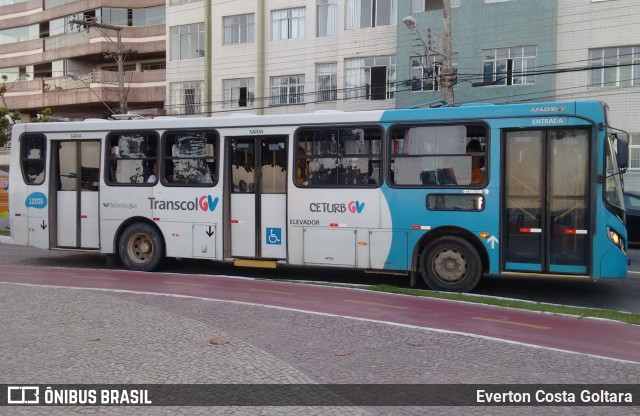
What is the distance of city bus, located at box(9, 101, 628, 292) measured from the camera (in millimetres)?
9766

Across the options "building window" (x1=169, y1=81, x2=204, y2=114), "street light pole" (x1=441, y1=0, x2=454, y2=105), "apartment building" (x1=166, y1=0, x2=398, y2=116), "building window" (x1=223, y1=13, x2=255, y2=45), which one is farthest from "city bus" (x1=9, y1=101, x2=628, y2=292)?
"building window" (x1=169, y1=81, x2=204, y2=114)

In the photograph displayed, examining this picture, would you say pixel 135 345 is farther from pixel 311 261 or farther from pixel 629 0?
pixel 629 0

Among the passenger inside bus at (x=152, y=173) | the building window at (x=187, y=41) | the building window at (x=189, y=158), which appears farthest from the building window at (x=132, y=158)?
the building window at (x=187, y=41)

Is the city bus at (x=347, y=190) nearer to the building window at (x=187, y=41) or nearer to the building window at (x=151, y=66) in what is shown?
the building window at (x=187, y=41)

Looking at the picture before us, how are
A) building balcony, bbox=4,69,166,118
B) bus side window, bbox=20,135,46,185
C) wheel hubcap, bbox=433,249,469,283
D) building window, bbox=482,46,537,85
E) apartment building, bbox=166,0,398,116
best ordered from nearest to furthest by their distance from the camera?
wheel hubcap, bbox=433,249,469,283
bus side window, bbox=20,135,46,185
building window, bbox=482,46,537,85
apartment building, bbox=166,0,398,116
building balcony, bbox=4,69,166,118

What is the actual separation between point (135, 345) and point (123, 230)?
697cm

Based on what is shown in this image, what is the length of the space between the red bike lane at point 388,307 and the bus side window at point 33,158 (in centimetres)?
210

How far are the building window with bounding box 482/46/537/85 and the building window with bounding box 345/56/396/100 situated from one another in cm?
431

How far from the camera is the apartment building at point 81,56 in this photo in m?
44.4

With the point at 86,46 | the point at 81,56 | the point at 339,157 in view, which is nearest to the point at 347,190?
the point at 339,157

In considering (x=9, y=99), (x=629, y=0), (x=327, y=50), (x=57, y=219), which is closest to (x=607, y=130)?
(x=57, y=219)

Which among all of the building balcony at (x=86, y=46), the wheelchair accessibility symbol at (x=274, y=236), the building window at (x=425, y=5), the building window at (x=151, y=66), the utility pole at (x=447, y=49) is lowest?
the wheelchair accessibility symbol at (x=274, y=236)

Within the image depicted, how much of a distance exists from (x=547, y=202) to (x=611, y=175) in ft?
3.42

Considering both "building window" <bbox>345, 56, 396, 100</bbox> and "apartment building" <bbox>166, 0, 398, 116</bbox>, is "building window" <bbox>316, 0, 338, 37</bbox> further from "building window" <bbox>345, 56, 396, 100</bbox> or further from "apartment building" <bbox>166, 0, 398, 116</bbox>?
"building window" <bbox>345, 56, 396, 100</bbox>
